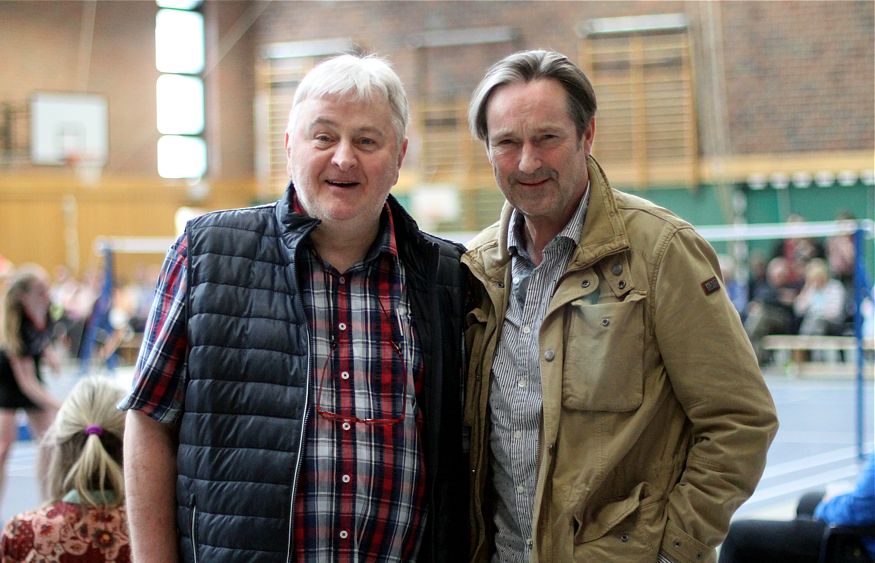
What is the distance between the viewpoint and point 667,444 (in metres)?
2.06

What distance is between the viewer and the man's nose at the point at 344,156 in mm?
1973

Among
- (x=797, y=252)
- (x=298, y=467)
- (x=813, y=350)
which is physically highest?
(x=797, y=252)

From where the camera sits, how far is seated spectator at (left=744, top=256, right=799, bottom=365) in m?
13.3

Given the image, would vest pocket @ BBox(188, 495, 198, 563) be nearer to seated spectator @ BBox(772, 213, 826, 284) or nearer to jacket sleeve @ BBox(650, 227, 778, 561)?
jacket sleeve @ BBox(650, 227, 778, 561)

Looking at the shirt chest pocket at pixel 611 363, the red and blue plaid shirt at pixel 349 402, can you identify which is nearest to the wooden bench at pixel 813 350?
the shirt chest pocket at pixel 611 363

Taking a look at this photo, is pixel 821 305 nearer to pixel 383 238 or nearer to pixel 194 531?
pixel 383 238

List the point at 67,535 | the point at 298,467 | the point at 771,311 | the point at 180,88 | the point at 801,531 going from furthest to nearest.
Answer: the point at 180,88, the point at 771,311, the point at 801,531, the point at 67,535, the point at 298,467

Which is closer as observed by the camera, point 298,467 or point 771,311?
point 298,467

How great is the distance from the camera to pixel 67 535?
2551 millimetres

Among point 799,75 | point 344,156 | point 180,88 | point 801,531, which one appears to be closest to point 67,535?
point 344,156

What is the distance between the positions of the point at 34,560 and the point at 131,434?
0.79 meters

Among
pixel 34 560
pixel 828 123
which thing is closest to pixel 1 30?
pixel 828 123

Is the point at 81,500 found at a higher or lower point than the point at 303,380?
lower

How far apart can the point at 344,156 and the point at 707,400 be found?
846 millimetres
